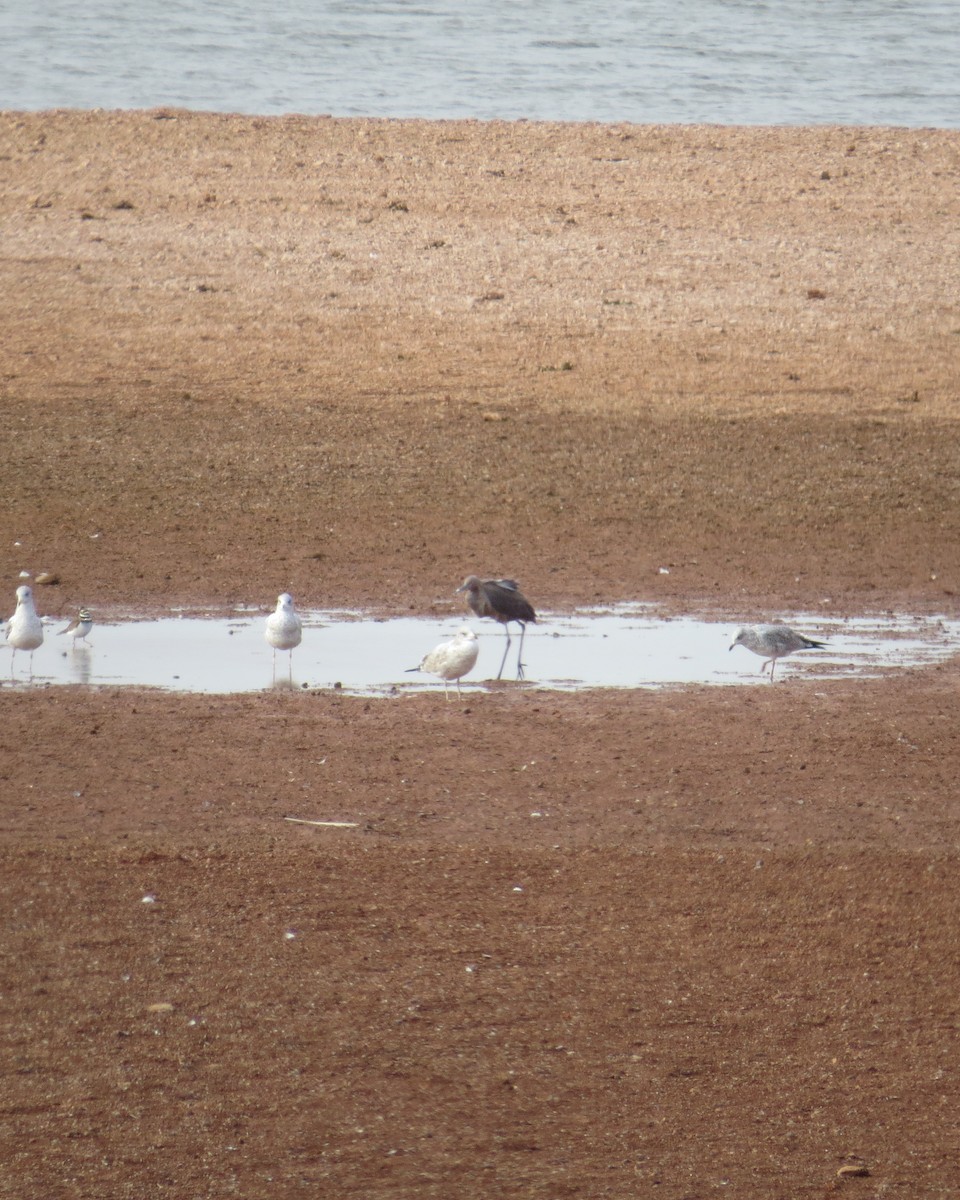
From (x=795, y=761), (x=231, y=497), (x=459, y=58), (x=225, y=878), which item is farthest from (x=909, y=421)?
(x=459, y=58)

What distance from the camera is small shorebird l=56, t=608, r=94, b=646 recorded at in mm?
10633

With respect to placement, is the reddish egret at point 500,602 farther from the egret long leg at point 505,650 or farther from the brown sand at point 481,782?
the brown sand at point 481,782

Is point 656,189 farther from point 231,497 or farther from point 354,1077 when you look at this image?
point 354,1077

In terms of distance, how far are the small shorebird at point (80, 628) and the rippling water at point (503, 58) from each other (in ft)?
68.1

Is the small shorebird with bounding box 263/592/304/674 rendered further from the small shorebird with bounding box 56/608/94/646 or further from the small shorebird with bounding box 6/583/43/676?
the small shorebird with bounding box 6/583/43/676

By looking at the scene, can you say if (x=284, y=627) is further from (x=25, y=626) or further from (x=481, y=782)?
(x=481, y=782)

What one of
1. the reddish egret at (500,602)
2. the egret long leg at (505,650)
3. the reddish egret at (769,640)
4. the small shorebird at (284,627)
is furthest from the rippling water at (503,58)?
the small shorebird at (284,627)

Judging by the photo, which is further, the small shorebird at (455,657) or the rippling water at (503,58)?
the rippling water at (503,58)

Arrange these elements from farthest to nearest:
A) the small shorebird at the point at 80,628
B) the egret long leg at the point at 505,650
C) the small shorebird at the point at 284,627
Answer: the small shorebird at the point at 80,628
the egret long leg at the point at 505,650
the small shorebird at the point at 284,627

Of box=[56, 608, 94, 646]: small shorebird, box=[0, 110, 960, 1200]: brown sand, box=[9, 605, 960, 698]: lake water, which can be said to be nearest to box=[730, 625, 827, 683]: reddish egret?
box=[9, 605, 960, 698]: lake water

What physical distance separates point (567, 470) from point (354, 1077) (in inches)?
398

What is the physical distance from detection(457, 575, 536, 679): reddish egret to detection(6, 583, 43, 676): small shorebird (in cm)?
225

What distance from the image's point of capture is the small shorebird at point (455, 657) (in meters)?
9.68

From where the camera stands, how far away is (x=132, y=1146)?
17.4 ft
